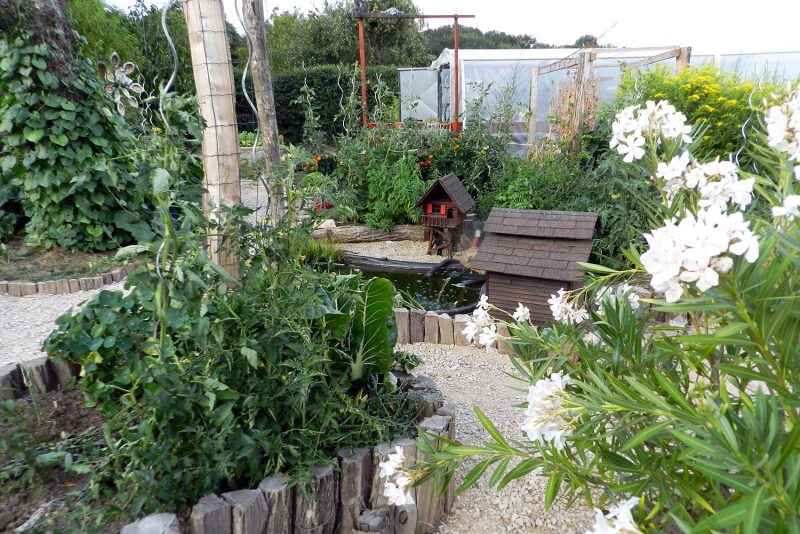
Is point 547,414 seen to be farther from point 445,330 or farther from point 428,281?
point 428,281

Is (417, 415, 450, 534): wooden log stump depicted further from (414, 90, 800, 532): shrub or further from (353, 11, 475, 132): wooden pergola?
(353, 11, 475, 132): wooden pergola

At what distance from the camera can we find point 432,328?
3.60 metres

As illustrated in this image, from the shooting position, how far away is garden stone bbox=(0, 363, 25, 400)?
1.95 m

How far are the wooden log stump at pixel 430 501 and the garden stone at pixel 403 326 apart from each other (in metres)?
1.59

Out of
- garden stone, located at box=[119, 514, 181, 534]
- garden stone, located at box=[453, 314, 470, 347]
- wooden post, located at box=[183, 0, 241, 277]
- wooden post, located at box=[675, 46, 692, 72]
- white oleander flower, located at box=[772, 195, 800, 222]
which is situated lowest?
garden stone, located at box=[453, 314, 470, 347]

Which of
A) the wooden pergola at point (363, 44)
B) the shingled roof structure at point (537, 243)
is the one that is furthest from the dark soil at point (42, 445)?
the wooden pergola at point (363, 44)

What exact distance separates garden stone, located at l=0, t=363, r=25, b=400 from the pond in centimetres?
296

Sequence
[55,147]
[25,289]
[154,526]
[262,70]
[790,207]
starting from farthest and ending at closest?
[262,70] → [55,147] → [25,289] → [154,526] → [790,207]

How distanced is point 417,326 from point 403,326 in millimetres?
89

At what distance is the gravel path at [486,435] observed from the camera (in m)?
1.99

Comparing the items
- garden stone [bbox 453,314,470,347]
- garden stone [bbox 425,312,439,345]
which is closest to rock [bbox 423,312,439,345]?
garden stone [bbox 425,312,439,345]

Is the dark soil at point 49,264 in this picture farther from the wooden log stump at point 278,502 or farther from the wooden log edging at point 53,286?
the wooden log stump at point 278,502

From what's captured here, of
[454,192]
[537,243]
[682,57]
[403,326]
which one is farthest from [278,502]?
[682,57]

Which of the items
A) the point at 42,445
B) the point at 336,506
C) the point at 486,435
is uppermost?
the point at 42,445
